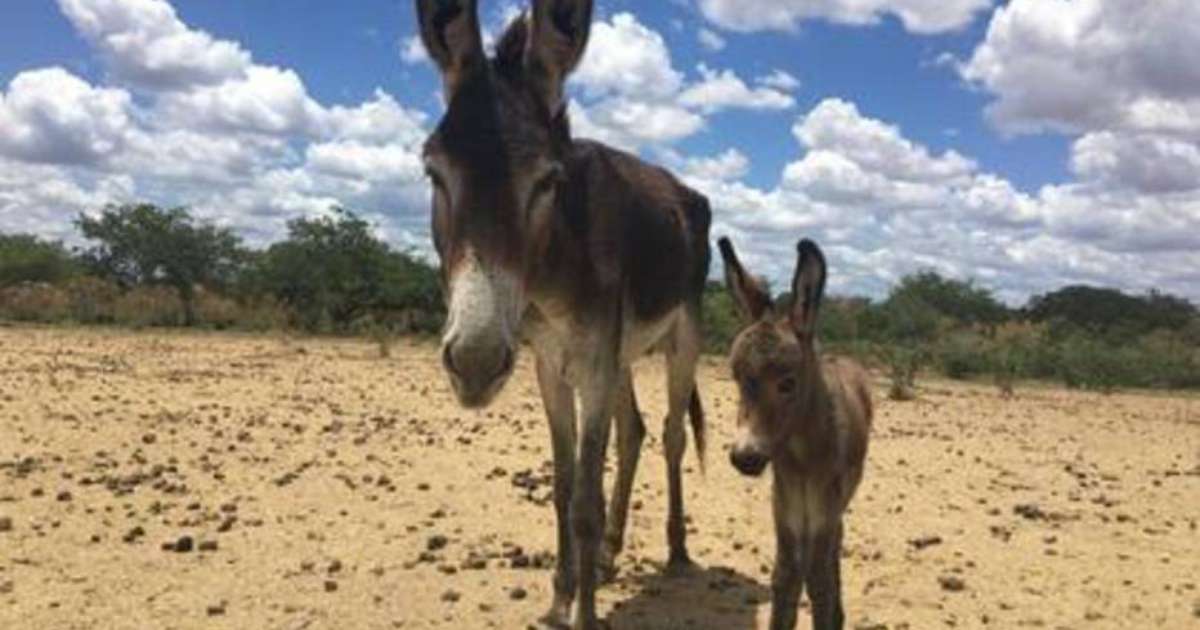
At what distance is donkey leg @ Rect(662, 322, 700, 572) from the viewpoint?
9273mm

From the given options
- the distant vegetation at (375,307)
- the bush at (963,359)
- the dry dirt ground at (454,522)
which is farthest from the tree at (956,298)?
the dry dirt ground at (454,522)

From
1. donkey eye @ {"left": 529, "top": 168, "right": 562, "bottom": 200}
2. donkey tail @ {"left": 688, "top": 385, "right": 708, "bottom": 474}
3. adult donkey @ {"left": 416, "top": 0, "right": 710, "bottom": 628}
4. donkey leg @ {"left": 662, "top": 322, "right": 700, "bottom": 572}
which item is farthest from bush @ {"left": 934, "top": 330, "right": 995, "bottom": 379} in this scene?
donkey eye @ {"left": 529, "top": 168, "right": 562, "bottom": 200}

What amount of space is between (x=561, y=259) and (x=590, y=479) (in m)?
1.29

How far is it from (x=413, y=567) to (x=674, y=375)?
8.01ft

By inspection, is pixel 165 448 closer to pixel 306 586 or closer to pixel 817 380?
pixel 306 586

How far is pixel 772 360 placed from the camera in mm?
6219

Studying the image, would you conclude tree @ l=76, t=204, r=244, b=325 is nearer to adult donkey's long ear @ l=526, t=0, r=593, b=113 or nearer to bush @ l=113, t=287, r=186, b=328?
bush @ l=113, t=287, r=186, b=328

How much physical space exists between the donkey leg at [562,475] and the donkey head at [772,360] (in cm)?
144

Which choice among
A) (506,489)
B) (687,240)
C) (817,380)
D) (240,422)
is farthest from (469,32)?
(240,422)

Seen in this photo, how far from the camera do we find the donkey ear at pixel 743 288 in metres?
6.58

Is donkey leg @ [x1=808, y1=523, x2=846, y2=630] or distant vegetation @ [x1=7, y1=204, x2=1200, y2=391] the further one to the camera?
distant vegetation @ [x1=7, y1=204, x2=1200, y2=391]

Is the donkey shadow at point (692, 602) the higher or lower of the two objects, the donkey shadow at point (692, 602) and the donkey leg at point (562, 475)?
the lower

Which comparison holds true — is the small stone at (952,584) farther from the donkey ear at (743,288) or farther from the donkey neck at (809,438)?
the donkey ear at (743,288)

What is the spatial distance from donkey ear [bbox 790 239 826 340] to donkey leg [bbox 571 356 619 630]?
1124 mm
